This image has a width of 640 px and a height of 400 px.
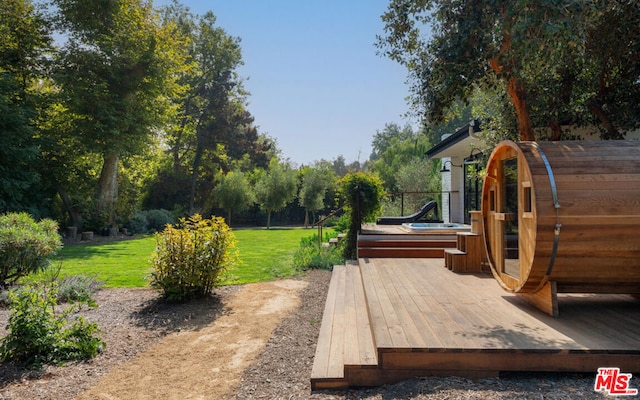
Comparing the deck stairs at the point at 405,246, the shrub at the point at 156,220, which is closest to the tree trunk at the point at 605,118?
the deck stairs at the point at 405,246

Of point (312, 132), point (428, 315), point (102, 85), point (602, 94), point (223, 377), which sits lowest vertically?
point (223, 377)

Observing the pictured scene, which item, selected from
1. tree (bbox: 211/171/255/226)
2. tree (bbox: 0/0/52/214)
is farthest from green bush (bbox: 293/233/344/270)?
Result: tree (bbox: 211/171/255/226)

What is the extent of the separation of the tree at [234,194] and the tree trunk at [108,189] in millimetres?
8665

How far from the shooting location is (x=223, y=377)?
11.0ft

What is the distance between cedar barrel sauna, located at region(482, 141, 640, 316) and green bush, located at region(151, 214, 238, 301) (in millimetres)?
4131

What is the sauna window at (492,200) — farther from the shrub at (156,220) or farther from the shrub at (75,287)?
the shrub at (156,220)

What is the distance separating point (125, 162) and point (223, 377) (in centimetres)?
1926

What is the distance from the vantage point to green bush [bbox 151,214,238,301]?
5.59m

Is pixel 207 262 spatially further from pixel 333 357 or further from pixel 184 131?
pixel 184 131

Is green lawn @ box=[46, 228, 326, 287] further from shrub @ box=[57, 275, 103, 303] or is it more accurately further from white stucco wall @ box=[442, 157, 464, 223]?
white stucco wall @ box=[442, 157, 464, 223]

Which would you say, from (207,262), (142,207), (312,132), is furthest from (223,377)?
(312,132)

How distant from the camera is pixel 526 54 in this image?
12.3ft

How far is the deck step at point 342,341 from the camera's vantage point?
277 cm

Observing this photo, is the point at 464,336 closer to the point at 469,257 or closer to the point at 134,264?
the point at 469,257
